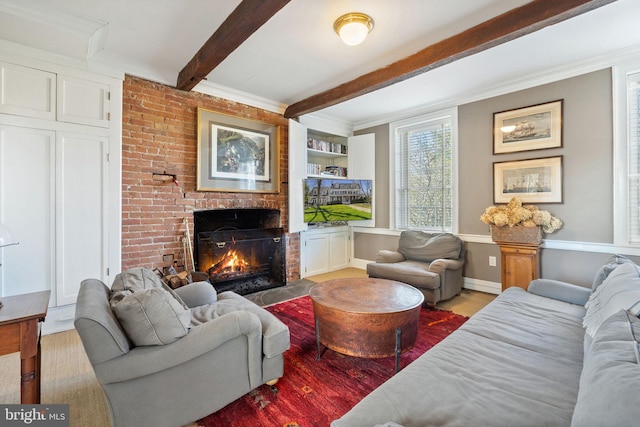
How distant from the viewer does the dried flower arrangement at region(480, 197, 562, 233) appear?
3.25 m

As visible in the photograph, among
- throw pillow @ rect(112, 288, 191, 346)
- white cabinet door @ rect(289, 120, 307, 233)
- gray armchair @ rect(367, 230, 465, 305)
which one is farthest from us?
white cabinet door @ rect(289, 120, 307, 233)

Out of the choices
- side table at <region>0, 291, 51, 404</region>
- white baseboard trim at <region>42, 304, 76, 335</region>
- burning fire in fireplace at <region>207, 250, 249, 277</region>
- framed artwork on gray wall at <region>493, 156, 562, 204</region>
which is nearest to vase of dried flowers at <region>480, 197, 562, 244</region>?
framed artwork on gray wall at <region>493, 156, 562, 204</region>

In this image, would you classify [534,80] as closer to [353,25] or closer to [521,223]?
[521,223]

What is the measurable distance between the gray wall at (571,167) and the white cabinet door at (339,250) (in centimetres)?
224

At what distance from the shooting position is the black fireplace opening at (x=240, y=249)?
12.1 feet

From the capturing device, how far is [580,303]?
218cm

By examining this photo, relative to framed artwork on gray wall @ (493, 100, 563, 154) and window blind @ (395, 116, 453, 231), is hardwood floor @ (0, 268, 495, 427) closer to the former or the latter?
window blind @ (395, 116, 453, 231)

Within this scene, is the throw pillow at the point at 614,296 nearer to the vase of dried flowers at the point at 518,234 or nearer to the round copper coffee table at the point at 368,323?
the round copper coffee table at the point at 368,323

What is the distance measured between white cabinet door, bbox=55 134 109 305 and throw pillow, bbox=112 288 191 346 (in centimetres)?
191

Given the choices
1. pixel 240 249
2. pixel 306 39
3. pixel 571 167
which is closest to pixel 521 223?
pixel 571 167

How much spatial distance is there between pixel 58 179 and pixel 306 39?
2.73 meters

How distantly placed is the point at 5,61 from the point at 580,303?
519 cm

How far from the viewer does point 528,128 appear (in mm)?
3529

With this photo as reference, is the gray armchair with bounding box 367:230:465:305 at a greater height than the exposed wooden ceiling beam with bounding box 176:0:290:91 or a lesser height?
lesser
